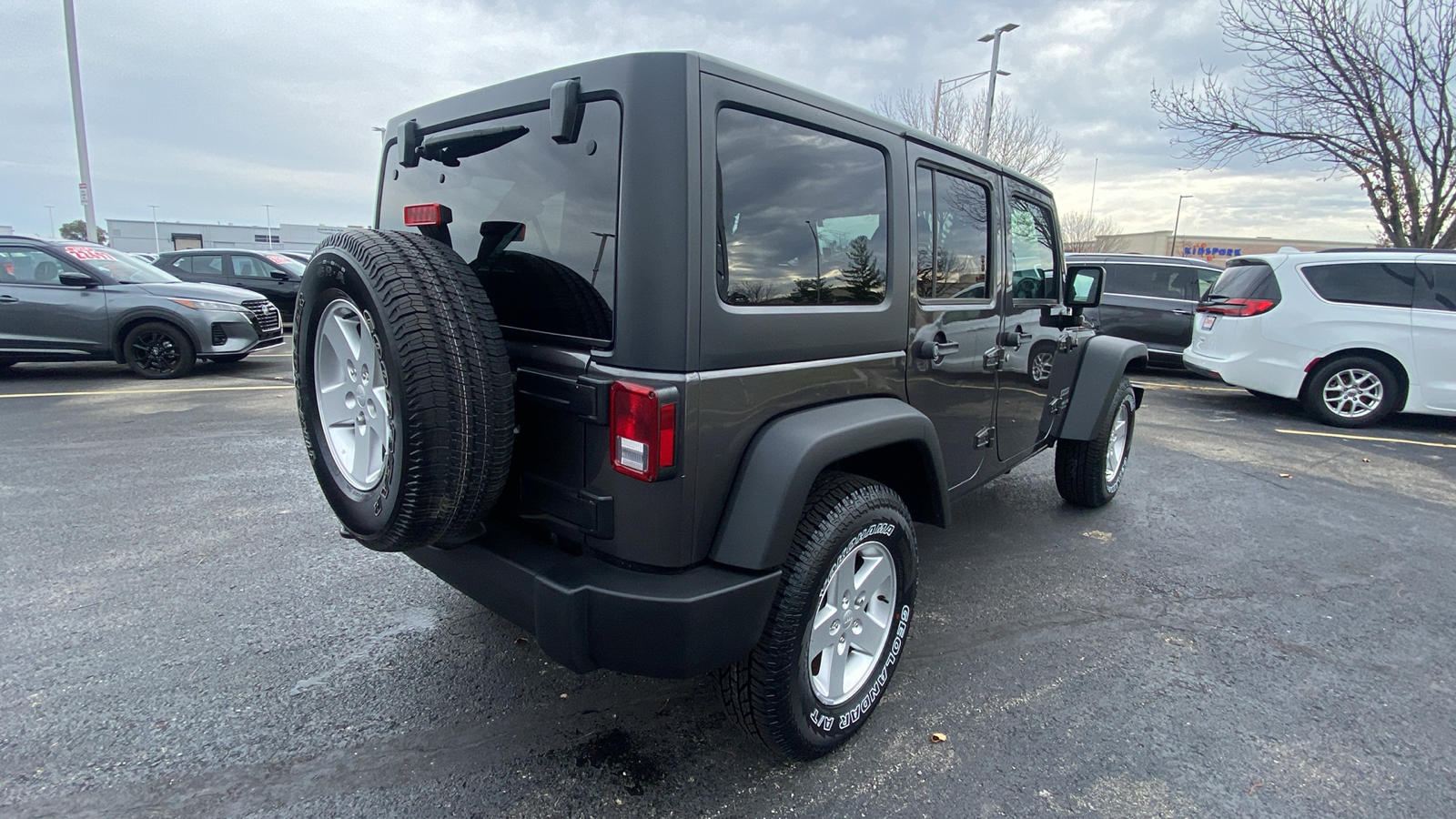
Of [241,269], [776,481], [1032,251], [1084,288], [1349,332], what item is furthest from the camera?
[241,269]

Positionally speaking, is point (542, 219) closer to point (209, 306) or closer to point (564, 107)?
point (564, 107)

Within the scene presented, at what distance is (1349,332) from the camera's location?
276 inches

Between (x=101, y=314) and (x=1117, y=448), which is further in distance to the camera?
(x=101, y=314)

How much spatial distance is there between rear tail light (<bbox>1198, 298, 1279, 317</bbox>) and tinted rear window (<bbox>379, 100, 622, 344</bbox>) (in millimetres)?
7932

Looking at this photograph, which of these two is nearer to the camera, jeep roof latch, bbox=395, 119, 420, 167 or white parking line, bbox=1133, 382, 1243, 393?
jeep roof latch, bbox=395, 119, 420, 167

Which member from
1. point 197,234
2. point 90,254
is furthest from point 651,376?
point 197,234

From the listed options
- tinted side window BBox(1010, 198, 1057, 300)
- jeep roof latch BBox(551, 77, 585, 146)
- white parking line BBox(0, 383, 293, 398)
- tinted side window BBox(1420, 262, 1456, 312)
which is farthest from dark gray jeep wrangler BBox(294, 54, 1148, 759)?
tinted side window BBox(1420, 262, 1456, 312)

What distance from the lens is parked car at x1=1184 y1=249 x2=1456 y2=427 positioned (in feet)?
22.4

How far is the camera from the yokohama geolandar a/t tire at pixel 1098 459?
428cm

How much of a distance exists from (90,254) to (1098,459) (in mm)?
10450

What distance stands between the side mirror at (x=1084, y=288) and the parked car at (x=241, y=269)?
13230mm

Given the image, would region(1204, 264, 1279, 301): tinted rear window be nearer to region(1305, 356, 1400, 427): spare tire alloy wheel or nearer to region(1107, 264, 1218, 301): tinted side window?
region(1305, 356, 1400, 427): spare tire alloy wheel

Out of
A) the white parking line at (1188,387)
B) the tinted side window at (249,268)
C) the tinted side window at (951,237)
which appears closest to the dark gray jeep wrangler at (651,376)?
the tinted side window at (951,237)

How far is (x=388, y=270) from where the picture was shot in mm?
1841
